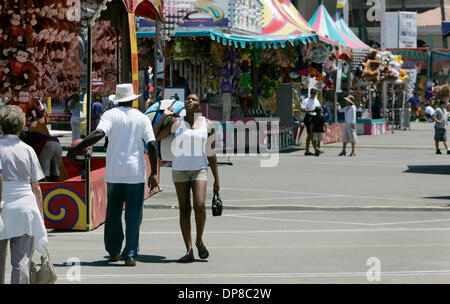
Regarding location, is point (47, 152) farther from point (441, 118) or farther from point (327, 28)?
point (327, 28)

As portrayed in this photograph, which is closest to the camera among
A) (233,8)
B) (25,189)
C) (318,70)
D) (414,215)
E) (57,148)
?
(25,189)

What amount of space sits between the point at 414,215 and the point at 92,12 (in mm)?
5703

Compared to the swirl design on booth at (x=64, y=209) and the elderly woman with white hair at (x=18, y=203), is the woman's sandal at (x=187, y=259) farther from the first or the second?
the swirl design on booth at (x=64, y=209)

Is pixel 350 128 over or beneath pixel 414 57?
beneath

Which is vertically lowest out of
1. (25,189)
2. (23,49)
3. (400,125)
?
(400,125)

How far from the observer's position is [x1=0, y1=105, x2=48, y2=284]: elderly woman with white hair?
25.0 ft

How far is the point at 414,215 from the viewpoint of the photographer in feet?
48.2

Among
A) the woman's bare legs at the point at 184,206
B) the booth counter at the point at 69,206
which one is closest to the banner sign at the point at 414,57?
the booth counter at the point at 69,206

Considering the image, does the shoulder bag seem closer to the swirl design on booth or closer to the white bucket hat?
the white bucket hat

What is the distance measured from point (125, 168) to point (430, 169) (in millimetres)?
14894

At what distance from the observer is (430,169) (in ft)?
77.6

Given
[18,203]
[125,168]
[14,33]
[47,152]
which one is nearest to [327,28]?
[14,33]
